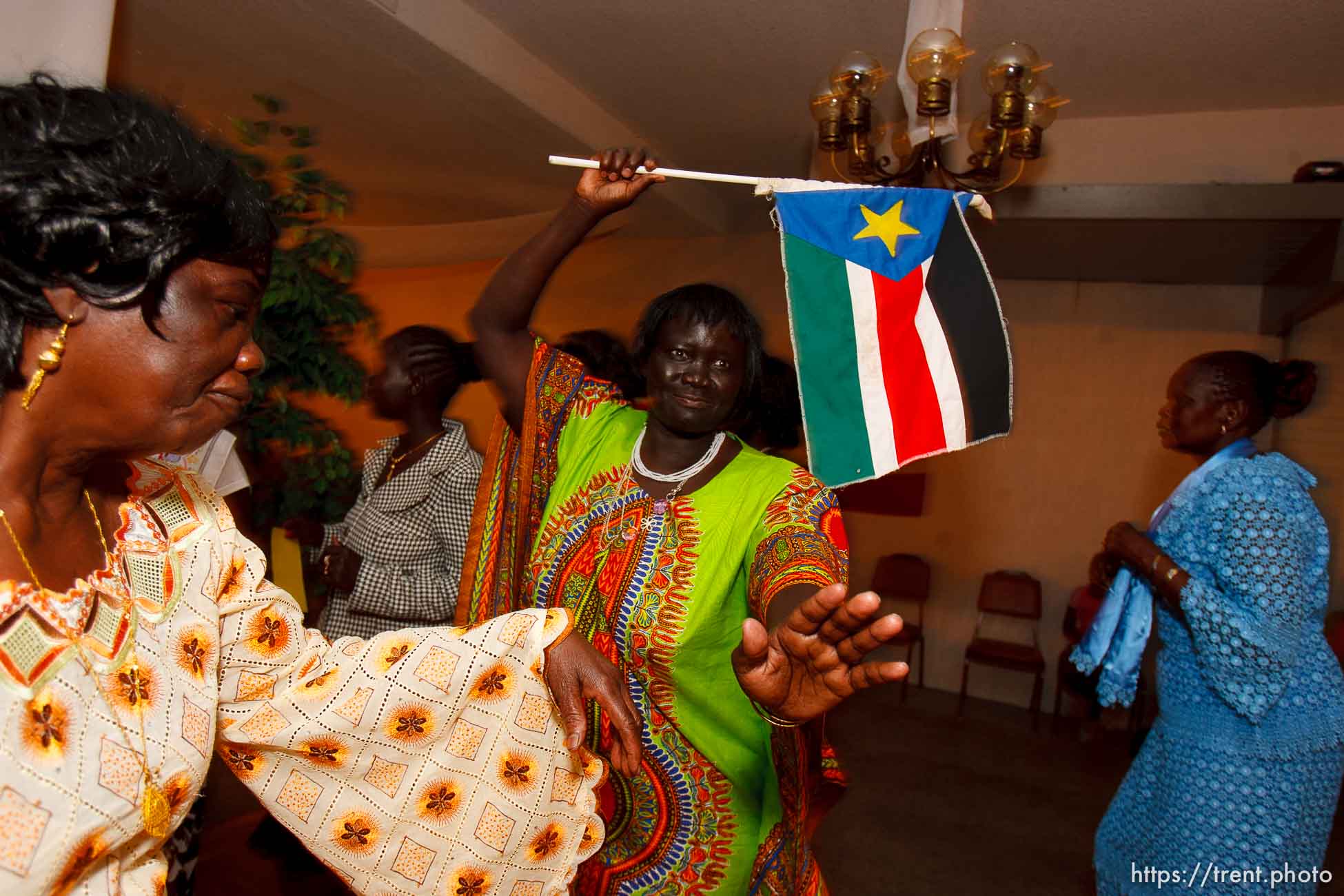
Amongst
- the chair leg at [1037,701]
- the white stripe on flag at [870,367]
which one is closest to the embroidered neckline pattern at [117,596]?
the white stripe on flag at [870,367]

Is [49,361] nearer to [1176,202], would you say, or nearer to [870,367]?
[870,367]

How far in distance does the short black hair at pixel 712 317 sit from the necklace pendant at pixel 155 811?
123cm

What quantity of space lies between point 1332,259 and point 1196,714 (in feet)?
10.4

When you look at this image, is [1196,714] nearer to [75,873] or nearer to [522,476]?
[522,476]

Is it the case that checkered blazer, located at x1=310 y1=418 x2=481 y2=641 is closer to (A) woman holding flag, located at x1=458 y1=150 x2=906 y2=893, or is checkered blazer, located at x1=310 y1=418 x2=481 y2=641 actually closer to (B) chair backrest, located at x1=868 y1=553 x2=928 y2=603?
(A) woman holding flag, located at x1=458 y1=150 x2=906 y2=893

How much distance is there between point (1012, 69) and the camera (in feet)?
10.7

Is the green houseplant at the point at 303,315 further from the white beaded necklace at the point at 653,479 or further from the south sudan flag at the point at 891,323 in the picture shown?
the south sudan flag at the point at 891,323

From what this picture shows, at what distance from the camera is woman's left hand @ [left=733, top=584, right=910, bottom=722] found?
1.09m

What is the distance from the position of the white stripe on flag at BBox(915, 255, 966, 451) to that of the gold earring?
1.52m

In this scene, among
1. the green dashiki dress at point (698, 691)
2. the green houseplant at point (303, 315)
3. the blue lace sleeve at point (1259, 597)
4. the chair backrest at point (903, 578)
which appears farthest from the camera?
the chair backrest at point (903, 578)

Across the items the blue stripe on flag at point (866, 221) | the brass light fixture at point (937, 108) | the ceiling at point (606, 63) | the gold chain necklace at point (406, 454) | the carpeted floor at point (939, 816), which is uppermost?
the ceiling at point (606, 63)

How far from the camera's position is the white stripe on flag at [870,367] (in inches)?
73.7

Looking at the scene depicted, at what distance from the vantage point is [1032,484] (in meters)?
6.38

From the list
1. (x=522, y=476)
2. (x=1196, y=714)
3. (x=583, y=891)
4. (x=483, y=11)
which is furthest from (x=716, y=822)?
(x=483, y=11)
